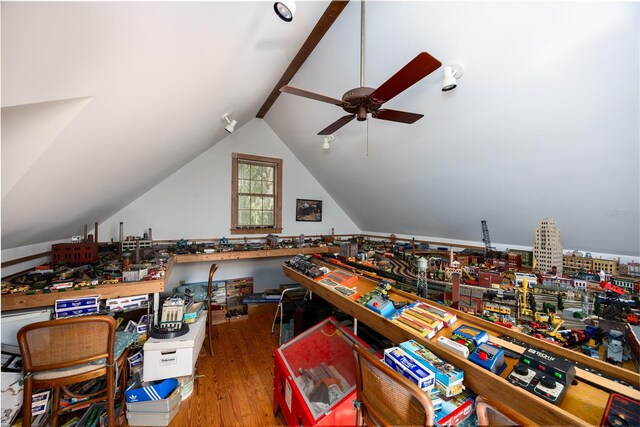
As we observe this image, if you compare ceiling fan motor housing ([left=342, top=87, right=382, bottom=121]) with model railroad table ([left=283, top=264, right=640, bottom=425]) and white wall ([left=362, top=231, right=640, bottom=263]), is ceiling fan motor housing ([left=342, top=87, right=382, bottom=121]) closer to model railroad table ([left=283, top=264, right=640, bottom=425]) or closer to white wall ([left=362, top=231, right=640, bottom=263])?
model railroad table ([left=283, top=264, right=640, bottom=425])

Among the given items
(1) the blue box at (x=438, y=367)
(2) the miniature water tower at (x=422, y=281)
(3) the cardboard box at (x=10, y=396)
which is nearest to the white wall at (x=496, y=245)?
(2) the miniature water tower at (x=422, y=281)

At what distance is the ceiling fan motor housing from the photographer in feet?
5.27

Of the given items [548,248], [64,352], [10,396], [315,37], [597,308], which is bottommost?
[10,396]

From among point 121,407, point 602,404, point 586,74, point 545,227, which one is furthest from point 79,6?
point 545,227

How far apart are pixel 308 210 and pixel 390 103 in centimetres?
303

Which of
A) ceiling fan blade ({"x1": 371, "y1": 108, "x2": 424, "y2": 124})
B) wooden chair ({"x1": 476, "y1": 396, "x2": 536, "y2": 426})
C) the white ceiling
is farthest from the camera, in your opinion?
ceiling fan blade ({"x1": 371, "y1": 108, "x2": 424, "y2": 124})

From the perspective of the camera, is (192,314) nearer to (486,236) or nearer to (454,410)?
(454,410)

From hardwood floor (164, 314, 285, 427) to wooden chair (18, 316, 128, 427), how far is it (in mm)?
668

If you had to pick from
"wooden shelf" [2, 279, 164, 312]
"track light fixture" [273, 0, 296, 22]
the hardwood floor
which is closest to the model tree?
the hardwood floor

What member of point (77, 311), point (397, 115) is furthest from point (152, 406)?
point (397, 115)

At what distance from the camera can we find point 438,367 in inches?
40.7

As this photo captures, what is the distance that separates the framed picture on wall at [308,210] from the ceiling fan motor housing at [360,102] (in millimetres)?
3350

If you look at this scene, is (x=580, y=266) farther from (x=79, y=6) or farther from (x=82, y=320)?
(x=82, y=320)

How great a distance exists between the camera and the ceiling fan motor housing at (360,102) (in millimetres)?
1605
